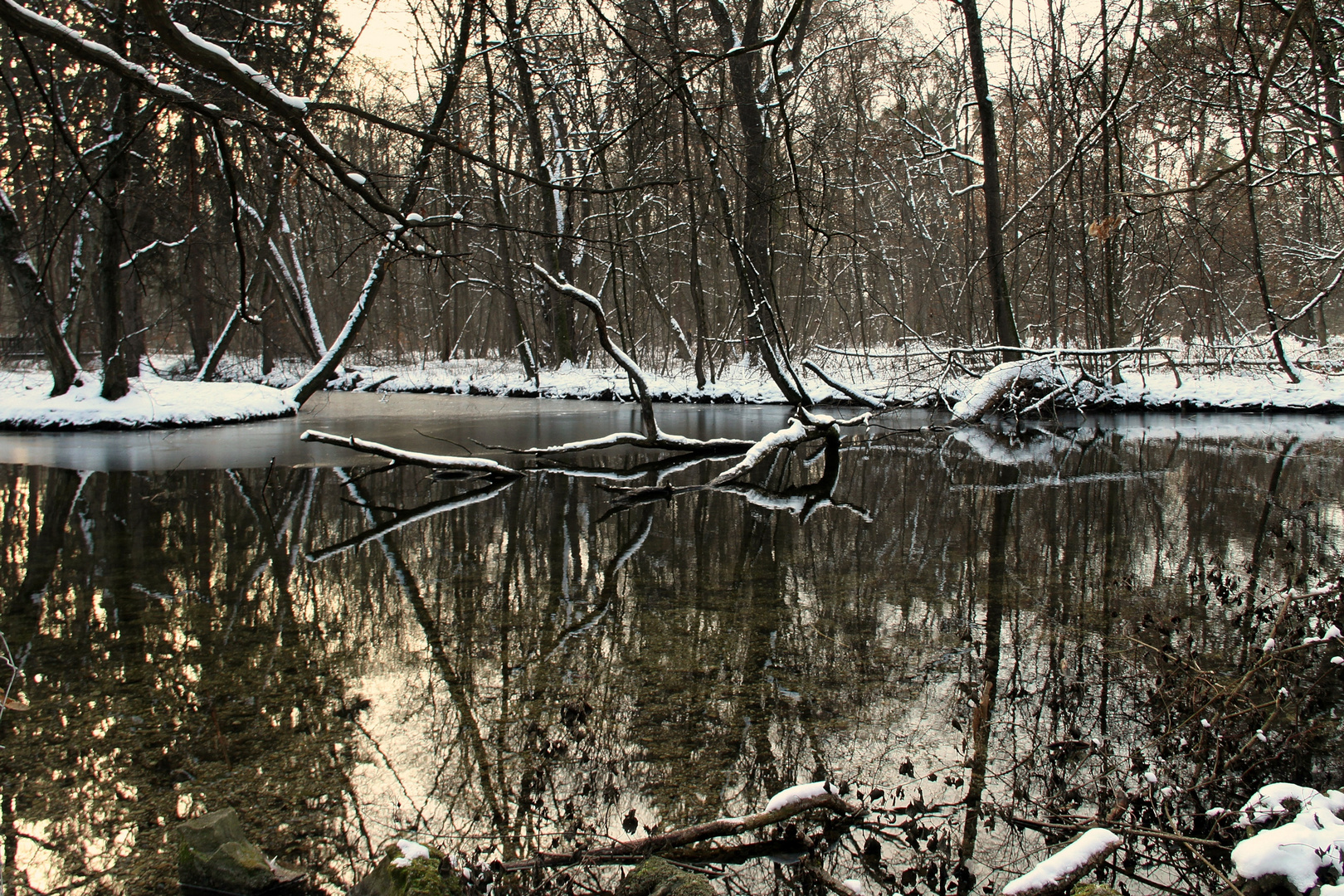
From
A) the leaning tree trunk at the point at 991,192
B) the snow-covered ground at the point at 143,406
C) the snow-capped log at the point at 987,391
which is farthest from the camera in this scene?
the snow-covered ground at the point at 143,406

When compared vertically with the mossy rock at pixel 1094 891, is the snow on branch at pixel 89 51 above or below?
above

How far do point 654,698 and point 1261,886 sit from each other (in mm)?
2141

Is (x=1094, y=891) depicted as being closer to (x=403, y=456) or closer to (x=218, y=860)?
(x=218, y=860)

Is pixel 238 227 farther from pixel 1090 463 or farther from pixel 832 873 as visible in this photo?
pixel 1090 463

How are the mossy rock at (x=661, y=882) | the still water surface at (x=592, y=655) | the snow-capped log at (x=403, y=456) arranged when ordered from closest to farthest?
1. the mossy rock at (x=661, y=882)
2. the still water surface at (x=592, y=655)
3. the snow-capped log at (x=403, y=456)

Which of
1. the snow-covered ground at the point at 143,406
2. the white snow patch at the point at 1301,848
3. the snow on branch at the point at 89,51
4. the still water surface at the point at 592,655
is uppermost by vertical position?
the snow on branch at the point at 89,51

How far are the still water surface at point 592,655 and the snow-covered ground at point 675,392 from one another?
661cm

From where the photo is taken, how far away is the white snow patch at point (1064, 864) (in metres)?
2.05

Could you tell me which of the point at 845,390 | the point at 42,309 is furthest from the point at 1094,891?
the point at 42,309

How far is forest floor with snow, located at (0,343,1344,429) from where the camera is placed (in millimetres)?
14586

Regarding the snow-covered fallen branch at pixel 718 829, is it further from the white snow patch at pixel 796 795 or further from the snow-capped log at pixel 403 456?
the snow-capped log at pixel 403 456

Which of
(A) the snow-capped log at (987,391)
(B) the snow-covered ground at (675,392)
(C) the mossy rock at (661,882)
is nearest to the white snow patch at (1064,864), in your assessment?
(C) the mossy rock at (661,882)

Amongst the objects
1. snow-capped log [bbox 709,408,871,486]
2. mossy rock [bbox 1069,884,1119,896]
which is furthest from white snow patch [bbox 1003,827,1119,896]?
snow-capped log [bbox 709,408,871,486]

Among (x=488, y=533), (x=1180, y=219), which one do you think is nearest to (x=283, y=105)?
(x=488, y=533)
